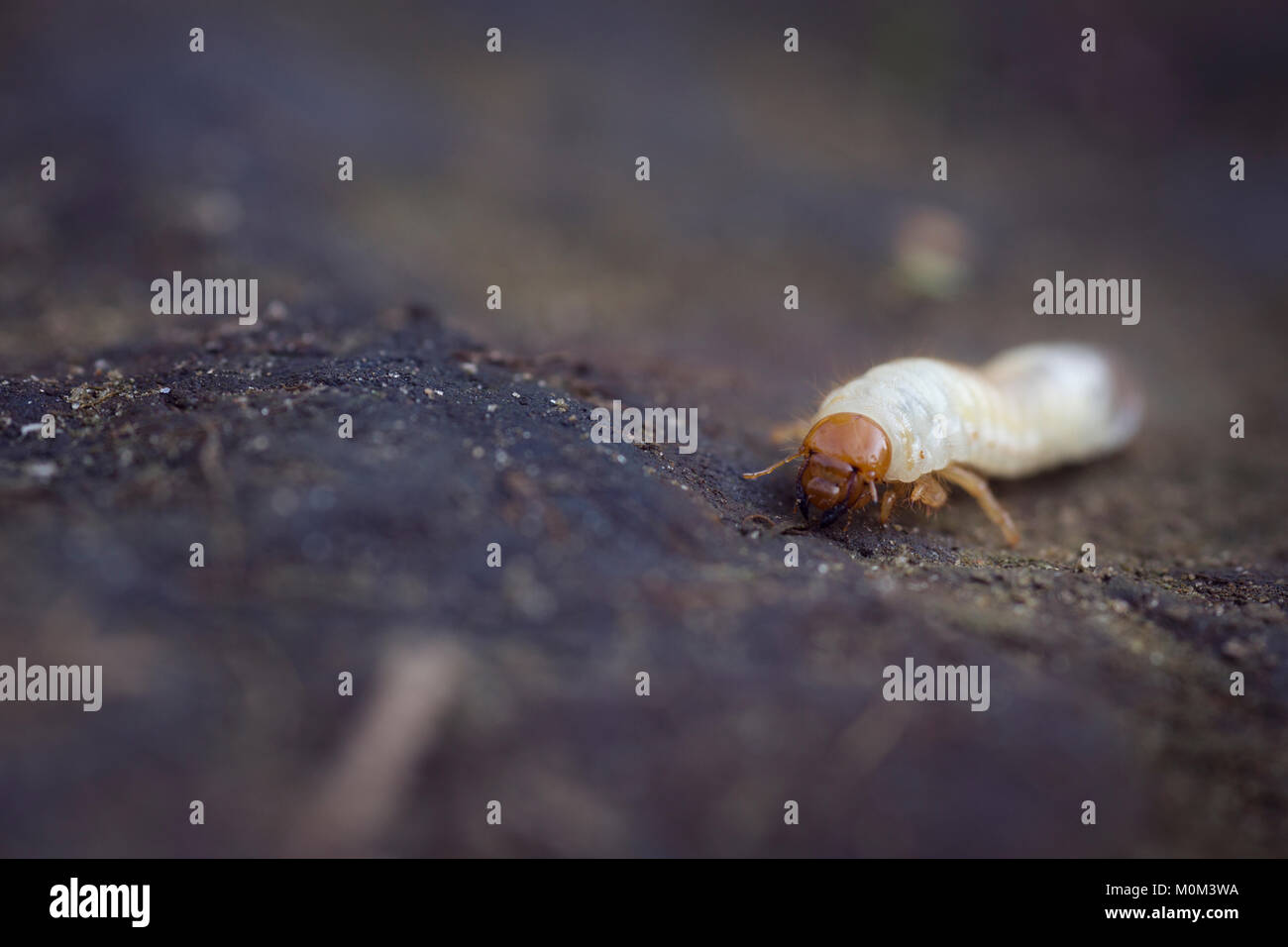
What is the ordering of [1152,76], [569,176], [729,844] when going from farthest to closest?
1. [1152,76]
2. [569,176]
3. [729,844]

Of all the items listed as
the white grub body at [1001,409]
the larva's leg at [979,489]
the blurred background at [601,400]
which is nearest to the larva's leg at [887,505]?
the white grub body at [1001,409]

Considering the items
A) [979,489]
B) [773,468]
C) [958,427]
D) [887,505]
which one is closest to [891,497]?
[887,505]

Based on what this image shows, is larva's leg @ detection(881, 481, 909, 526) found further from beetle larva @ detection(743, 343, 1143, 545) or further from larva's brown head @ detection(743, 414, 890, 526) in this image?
larva's brown head @ detection(743, 414, 890, 526)

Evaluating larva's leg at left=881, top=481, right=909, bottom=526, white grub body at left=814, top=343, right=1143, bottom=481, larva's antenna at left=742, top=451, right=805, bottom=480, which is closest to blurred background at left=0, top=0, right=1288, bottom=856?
larva's antenna at left=742, top=451, right=805, bottom=480

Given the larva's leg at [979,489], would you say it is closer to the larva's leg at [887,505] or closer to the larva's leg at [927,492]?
the larva's leg at [927,492]

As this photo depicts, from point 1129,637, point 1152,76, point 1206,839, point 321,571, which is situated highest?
point 1152,76

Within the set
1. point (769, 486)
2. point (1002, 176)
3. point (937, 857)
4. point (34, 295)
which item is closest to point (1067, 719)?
point (937, 857)

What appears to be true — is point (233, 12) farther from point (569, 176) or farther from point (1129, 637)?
point (1129, 637)
